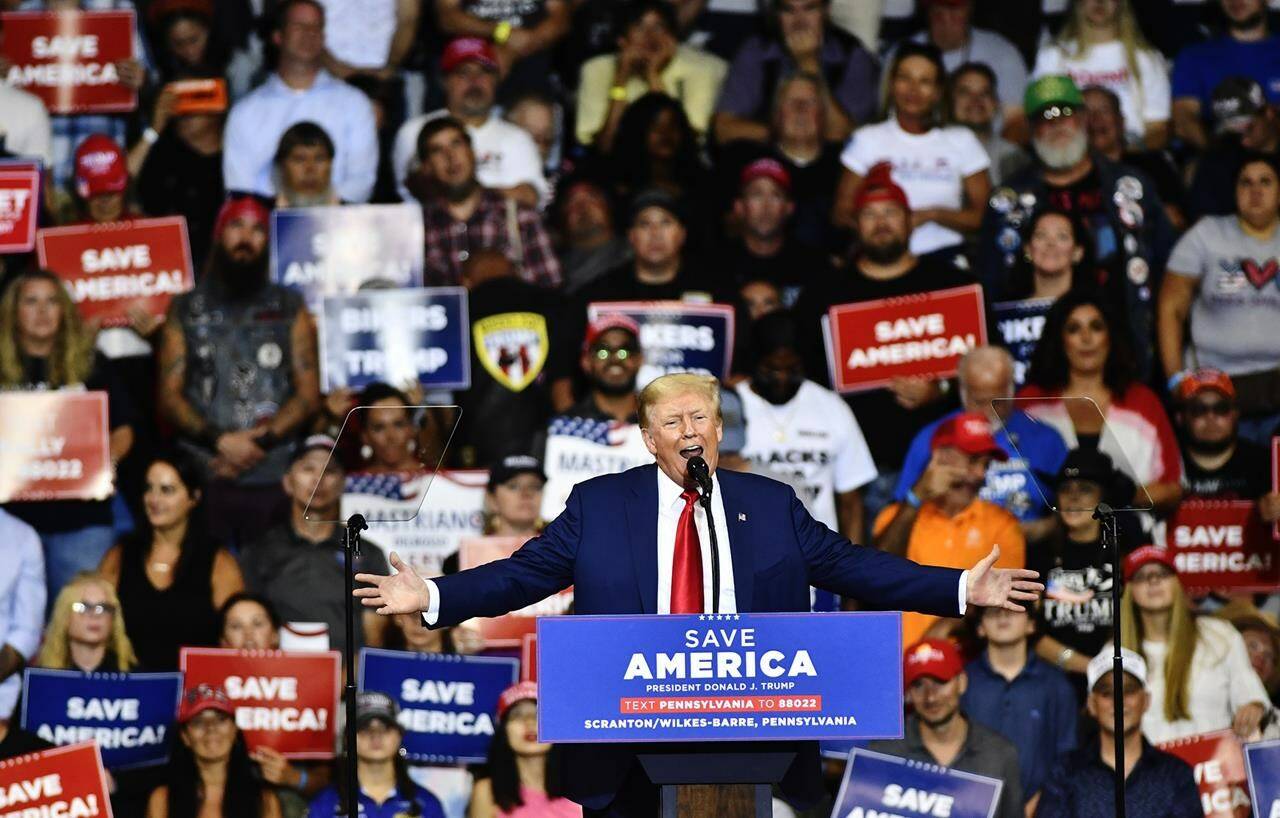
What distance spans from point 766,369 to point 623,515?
13.6ft

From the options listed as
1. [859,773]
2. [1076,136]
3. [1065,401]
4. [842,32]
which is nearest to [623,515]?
[1065,401]

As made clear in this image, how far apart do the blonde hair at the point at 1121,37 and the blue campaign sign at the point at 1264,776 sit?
3.22 meters

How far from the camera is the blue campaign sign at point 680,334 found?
8656 millimetres

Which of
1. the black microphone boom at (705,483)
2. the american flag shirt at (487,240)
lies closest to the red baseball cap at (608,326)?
the american flag shirt at (487,240)

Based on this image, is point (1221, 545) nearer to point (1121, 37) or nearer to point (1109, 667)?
point (1109, 667)

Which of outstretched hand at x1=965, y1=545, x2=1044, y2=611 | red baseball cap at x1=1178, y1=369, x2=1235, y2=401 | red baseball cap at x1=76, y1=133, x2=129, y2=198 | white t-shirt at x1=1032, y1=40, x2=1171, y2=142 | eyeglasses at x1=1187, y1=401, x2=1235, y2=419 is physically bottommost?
outstretched hand at x1=965, y1=545, x2=1044, y2=611

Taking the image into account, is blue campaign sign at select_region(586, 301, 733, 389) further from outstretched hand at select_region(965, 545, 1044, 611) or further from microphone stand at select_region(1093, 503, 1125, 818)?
outstretched hand at select_region(965, 545, 1044, 611)

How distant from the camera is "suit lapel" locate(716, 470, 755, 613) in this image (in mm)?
4449

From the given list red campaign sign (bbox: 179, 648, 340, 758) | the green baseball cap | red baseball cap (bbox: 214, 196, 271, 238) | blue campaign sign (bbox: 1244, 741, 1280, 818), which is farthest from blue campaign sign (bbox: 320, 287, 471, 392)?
blue campaign sign (bbox: 1244, 741, 1280, 818)

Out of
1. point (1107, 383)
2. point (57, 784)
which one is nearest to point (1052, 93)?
point (1107, 383)

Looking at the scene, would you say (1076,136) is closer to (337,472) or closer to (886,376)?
(886,376)

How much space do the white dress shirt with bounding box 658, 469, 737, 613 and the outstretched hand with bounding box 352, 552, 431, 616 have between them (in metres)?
0.47

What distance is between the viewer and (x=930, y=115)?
960 cm

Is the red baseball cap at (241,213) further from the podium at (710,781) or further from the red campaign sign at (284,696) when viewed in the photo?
the podium at (710,781)
